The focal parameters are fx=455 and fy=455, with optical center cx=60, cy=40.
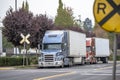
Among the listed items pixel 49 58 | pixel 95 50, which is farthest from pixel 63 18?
pixel 49 58

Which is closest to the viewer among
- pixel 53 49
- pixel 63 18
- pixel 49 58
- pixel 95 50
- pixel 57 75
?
pixel 57 75

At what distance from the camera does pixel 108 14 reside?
7.26 metres

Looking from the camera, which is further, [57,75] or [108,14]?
[57,75]

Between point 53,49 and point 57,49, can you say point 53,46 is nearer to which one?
point 53,49

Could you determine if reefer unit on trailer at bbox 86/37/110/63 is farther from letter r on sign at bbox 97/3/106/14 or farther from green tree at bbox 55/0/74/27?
letter r on sign at bbox 97/3/106/14

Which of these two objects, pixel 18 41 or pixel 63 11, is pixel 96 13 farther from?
pixel 63 11

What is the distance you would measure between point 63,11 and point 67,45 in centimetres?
4565

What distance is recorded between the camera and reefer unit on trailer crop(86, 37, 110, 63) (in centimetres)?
5747

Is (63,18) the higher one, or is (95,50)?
(63,18)

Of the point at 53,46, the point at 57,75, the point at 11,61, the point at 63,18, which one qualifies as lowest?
the point at 57,75

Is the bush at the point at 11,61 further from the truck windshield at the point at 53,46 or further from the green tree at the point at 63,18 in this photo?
the green tree at the point at 63,18

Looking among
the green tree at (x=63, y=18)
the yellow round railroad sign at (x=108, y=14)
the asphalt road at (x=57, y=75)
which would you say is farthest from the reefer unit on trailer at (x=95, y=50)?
the yellow round railroad sign at (x=108, y=14)

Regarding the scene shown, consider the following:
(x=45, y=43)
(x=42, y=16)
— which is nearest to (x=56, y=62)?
(x=45, y=43)

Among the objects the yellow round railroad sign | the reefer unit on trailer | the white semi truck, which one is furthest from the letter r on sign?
the reefer unit on trailer
